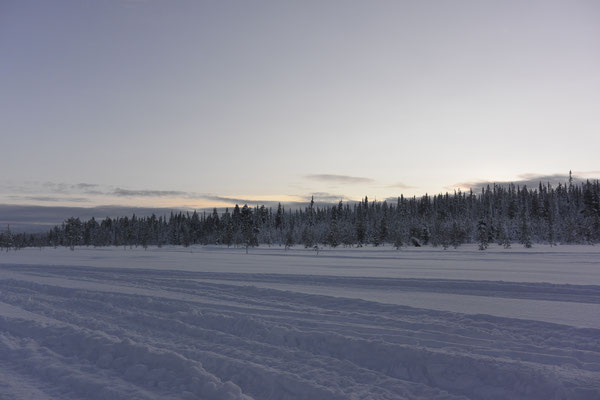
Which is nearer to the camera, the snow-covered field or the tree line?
the snow-covered field

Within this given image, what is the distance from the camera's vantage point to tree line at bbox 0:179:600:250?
256 ft

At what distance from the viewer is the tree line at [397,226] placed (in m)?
78.1

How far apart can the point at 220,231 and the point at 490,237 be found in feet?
270

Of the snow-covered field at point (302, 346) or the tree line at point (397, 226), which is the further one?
the tree line at point (397, 226)

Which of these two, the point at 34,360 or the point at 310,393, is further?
the point at 34,360

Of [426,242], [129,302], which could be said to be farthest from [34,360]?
[426,242]

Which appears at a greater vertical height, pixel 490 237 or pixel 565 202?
pixel 565 202

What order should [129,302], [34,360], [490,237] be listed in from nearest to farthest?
[34,360], [129,302], [490,237]

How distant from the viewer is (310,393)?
18.5 feet

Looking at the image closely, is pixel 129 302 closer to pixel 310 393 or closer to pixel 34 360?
pixel 34 360

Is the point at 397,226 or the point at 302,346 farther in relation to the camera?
the point at 397,226

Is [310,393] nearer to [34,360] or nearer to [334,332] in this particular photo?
[334,332]

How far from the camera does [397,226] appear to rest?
289 ft

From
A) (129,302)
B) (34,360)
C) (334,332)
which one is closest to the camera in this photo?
(34,360)
